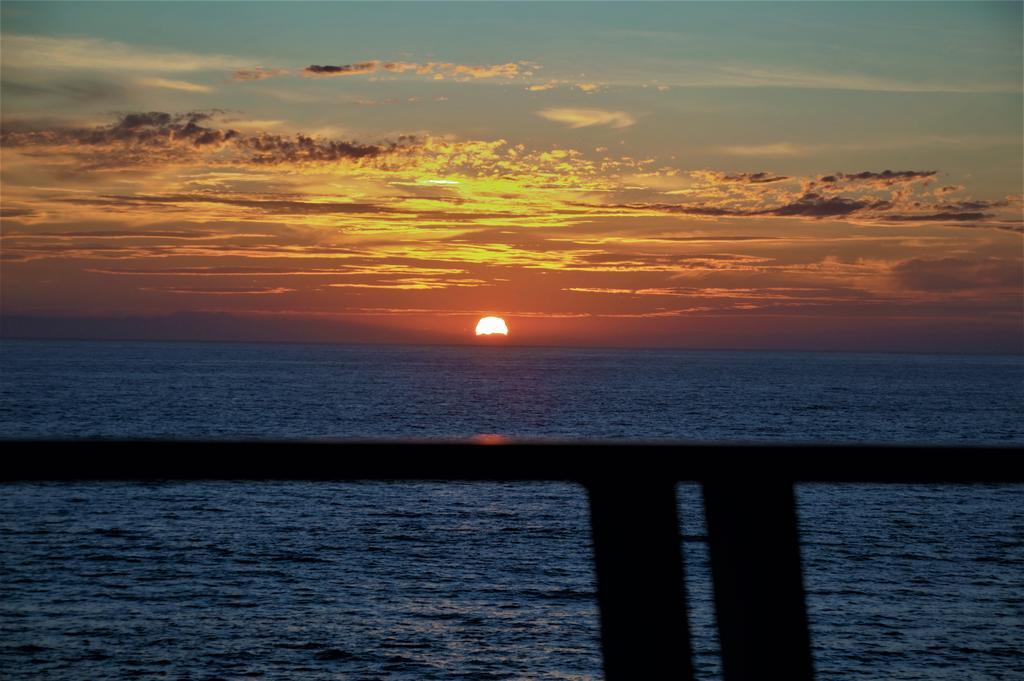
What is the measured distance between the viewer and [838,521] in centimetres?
5819

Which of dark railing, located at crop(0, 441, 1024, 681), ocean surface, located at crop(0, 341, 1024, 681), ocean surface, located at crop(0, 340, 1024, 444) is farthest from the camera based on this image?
ocean surface, located at crop(0, 340, 1024, 444)

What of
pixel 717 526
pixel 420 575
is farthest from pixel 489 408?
pixel 717 526

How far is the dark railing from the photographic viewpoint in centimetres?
184

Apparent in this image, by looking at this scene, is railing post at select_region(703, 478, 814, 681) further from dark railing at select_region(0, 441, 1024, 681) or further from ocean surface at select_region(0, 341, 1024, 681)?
ocean surface at select_region(0, 341, 1024, 681)

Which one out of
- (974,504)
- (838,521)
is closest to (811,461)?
(838,521)

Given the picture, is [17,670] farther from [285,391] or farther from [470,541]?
[285,391]

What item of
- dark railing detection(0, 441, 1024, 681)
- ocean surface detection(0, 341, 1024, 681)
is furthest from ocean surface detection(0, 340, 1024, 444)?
dark railing detection(0, 441, 1024, 681)

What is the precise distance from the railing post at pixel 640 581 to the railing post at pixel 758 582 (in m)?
0.08

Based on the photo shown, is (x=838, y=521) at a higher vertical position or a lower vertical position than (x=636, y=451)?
lower

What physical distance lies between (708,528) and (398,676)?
103 ft

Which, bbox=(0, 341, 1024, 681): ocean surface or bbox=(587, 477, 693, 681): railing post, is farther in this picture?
bbox=(0, 341, 1024, 681): ocean surface

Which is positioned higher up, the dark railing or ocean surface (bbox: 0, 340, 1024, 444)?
the dark railing

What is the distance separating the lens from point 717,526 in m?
1.90

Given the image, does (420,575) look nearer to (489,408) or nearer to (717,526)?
(717,526)
